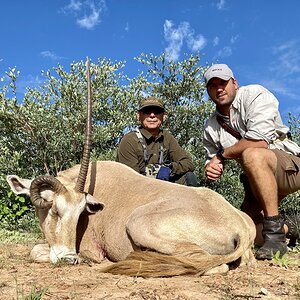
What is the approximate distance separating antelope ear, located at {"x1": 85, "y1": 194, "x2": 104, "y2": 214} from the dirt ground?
0.74 meters

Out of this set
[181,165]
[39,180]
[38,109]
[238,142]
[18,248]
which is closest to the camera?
[39,180]

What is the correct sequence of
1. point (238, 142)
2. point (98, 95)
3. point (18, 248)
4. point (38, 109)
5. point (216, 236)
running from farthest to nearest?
point (98, 95) < point (38, 109) < point (18, 248) < point (238, 142) < point (216, 236)

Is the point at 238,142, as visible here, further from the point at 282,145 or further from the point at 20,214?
the point at 20,214

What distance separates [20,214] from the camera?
9289mm

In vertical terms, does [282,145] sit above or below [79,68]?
below

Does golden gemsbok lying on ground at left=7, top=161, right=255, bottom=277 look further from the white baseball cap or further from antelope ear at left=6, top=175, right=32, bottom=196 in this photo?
the white baseball cap

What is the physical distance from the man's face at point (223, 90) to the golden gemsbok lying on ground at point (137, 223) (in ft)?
4.33

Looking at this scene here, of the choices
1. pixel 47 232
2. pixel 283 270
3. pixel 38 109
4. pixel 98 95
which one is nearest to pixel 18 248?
pixel 47 232

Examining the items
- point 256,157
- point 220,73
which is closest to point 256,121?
point 256,157

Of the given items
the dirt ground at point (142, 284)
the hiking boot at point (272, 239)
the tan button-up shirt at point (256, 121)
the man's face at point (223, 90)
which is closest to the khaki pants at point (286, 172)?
the tan button-up shirt at point (256, 121)

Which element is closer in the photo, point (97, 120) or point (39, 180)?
point (39, 180)

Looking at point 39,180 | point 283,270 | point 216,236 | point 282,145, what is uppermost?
point 282,145

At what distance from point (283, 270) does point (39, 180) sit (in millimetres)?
2619

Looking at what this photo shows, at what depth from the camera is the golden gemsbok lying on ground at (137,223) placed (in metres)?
3.99
